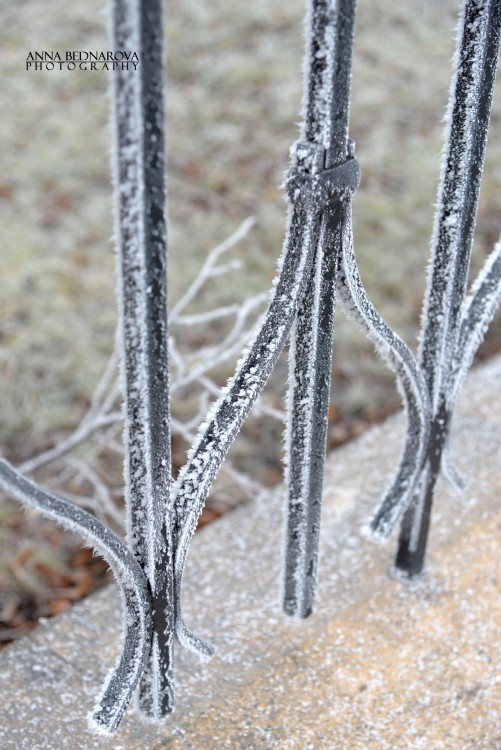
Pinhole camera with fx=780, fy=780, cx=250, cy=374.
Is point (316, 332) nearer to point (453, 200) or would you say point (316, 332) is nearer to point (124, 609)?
point (453, 200)

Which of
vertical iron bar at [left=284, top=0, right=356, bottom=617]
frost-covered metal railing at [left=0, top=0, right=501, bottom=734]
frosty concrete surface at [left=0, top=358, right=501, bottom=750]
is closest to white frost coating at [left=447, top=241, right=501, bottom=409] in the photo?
frost-covered metal railing at [left=0, top=0, right=501, bottom=734]

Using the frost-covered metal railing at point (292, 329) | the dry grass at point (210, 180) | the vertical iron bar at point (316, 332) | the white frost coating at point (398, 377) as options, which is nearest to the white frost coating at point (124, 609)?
the frost-covered metal railing at point (292, 329)

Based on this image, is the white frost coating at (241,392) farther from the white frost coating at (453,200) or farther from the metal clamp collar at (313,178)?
the white frost coating at (453,200)

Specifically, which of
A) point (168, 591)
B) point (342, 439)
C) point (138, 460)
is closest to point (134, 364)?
point (138, 460)

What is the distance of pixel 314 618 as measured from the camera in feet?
4.62

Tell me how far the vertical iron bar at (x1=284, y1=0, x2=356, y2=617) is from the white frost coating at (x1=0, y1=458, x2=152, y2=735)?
30 cm

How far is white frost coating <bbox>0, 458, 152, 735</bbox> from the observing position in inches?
36.0

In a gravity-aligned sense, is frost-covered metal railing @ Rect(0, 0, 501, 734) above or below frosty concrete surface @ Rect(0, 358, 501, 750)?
above

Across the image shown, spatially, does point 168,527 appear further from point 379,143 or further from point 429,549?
point 379,143

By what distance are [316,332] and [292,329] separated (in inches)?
1.4

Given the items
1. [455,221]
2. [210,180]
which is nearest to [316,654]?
[455,221]

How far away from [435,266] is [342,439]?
224cm

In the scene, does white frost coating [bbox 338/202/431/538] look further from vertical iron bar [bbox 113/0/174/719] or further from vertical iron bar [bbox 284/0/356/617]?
vertical iron bar [bbox 113/0/174/719]

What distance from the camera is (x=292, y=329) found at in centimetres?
108
